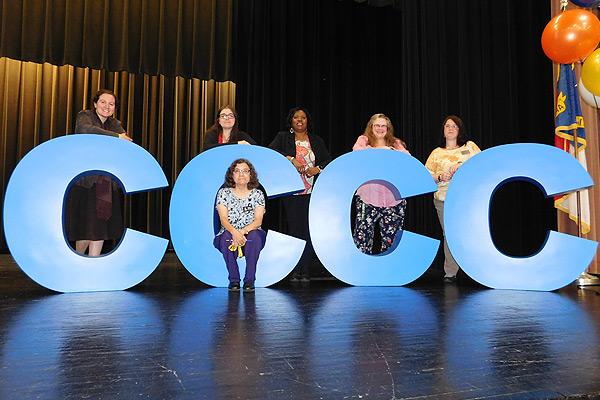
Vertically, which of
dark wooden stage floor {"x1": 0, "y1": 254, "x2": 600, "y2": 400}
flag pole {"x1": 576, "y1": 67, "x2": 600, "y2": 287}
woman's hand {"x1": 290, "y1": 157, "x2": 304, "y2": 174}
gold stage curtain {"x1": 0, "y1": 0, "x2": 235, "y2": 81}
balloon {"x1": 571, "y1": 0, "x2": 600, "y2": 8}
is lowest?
dark wooden stage floor {"x1": 0, "y1": 254, "x2": 600, "y2": 400}

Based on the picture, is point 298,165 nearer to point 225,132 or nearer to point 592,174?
point 225,132

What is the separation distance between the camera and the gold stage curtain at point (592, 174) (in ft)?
12.5

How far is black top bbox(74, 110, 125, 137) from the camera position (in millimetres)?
3045

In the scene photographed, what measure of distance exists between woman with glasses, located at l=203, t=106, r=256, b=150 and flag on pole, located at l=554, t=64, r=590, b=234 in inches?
85.3

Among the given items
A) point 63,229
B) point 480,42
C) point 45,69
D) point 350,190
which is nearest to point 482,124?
point 480,42

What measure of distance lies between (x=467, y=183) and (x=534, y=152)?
43 cm

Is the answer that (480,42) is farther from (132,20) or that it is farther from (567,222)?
(132,20)

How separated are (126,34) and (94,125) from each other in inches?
125

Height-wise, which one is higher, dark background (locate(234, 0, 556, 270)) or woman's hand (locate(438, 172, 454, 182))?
dark background (locate(234, 0, 556, 270))

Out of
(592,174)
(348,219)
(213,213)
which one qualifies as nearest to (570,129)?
(592,174)

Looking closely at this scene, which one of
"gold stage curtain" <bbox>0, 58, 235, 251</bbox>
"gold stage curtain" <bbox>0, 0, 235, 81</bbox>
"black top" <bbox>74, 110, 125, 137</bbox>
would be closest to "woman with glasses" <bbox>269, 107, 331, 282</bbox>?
"black top" <bbox>74, 110, 125, 137</bbox>

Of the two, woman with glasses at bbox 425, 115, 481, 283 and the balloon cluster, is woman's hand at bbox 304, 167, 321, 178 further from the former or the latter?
the balloon cluster

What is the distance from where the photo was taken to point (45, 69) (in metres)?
6.08

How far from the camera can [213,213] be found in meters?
3.11
